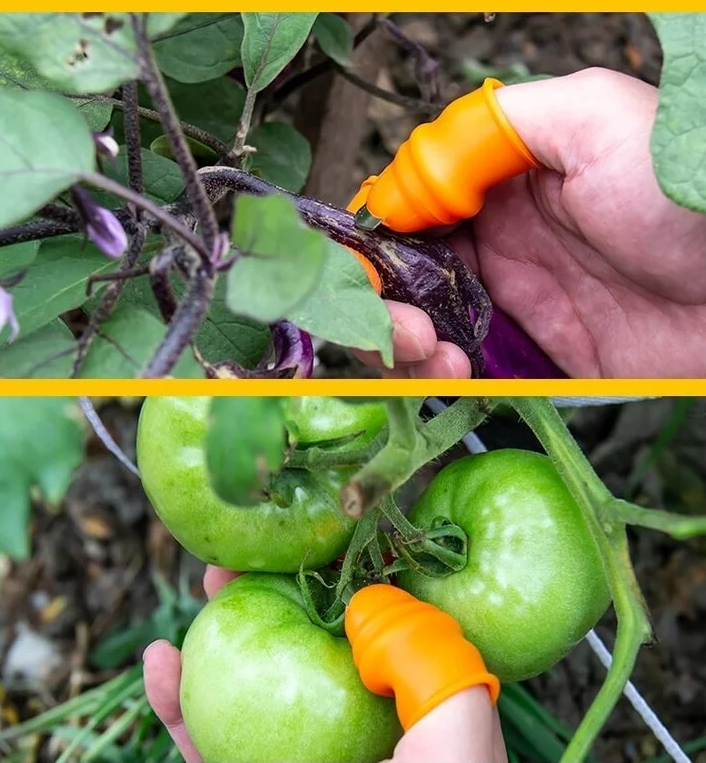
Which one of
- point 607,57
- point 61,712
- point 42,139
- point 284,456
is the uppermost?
point 42,139

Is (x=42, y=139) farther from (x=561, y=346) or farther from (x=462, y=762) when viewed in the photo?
(x=561, y=346)

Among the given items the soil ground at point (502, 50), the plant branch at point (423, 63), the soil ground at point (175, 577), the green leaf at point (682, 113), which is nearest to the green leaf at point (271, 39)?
the green leaf at point (682, 113)

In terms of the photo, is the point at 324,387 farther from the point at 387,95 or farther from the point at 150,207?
the point at 387,95

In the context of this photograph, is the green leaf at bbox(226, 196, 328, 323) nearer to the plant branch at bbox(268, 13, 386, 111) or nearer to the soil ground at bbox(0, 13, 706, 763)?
the plant branch at bbox(268, 13, 386, 111)

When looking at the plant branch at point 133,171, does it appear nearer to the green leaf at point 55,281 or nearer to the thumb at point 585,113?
the green leaf at point 55,281

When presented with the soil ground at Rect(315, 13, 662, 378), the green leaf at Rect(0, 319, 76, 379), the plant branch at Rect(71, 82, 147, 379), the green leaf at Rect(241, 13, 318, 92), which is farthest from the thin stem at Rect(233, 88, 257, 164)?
the soil ground at Rect(315, 13, 662, 378)

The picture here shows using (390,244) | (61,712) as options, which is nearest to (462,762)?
(390,244)

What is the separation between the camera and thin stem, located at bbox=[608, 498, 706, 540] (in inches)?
15.7

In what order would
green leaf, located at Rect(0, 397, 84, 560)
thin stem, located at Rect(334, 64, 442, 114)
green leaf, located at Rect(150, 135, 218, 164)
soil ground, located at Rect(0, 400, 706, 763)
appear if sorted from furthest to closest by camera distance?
soil ground, located at Rect(0, 400, 706, 763) < thin stem, located at Rect(334, 64, 442, 114) < green leaf, located at Rect(150, 135, 218, 164) < green leaf, located at Rect(0, 397, 84, 560)

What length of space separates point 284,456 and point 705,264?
1.13 ft

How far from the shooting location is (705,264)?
2.12 feet

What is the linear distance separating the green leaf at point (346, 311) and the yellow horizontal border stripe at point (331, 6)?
0.44 ft

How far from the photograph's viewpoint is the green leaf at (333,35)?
804 millimetres

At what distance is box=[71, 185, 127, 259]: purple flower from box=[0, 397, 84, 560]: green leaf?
0.12m
